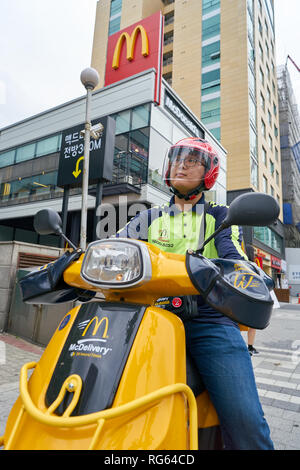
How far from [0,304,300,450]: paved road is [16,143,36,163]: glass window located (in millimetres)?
18066

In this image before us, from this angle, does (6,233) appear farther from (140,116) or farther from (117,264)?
(117,264)

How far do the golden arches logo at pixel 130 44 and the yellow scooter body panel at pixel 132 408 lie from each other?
18790 mm

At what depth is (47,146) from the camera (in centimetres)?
2009

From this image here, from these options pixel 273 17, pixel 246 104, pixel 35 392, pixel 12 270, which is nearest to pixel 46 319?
pixel 12 270

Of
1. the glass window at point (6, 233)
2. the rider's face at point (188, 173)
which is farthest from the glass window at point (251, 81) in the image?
the rider's face at point (188, 173)

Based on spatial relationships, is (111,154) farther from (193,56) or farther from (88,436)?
(193,56)

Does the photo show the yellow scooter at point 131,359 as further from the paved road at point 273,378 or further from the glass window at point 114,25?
the glass window at point 114,25

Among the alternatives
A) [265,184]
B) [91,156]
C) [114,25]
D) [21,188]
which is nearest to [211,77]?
[265,184]

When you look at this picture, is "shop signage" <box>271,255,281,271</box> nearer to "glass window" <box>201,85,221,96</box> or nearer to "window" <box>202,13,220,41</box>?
"glass window" <box>201,85,221,96</box>

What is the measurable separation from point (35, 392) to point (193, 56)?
34180mm

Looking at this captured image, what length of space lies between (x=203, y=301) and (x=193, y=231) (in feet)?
1.34

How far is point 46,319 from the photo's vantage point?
17.4ft

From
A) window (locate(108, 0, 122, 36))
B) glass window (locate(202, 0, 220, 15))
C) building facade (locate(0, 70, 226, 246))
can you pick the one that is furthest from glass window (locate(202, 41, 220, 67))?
window (locate(108, 0, 122, 36))

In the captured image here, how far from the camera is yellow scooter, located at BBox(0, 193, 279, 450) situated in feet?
2.62
